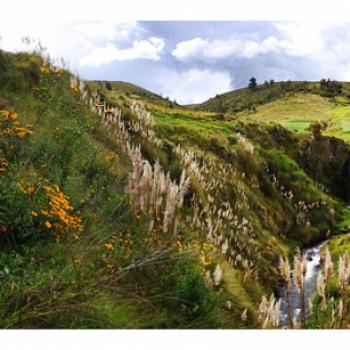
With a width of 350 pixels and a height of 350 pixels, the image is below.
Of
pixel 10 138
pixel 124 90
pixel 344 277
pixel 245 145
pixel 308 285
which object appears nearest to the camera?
pixel 344 277

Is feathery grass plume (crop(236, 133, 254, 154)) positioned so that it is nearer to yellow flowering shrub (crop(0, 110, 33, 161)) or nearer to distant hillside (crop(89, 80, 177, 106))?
distant hillside (crop(89, 80, 177, 106))

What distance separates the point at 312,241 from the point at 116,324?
43.0ft

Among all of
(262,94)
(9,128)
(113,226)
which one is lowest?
(113,226)

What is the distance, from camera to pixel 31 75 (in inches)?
477

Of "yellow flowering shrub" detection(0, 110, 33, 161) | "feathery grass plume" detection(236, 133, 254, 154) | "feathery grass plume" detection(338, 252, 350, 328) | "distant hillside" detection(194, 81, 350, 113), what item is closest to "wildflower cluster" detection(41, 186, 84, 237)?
"yellow flowering shrub" detection(0, 110, 33, 161)

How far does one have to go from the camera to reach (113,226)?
22.0ft

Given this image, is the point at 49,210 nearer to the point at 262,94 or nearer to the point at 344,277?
the point at 344,277

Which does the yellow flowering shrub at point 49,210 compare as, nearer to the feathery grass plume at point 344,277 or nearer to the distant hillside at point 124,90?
the feathery grass plume at point 344,277

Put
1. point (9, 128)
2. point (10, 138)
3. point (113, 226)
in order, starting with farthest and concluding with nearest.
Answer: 1. point (113, 226)
2. point (9, 128)
3. point (10, 138)

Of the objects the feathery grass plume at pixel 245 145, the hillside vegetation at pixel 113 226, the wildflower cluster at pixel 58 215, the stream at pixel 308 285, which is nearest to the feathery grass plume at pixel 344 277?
the hillside vegetation at pixel 113 226

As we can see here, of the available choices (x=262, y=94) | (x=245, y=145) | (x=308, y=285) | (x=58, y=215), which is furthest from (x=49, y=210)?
(x=262, y=94)

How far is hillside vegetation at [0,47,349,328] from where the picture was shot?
438 centimetres

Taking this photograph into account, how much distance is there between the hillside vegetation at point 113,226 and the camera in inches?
172

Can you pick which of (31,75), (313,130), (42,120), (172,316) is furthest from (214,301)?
(313,130)
